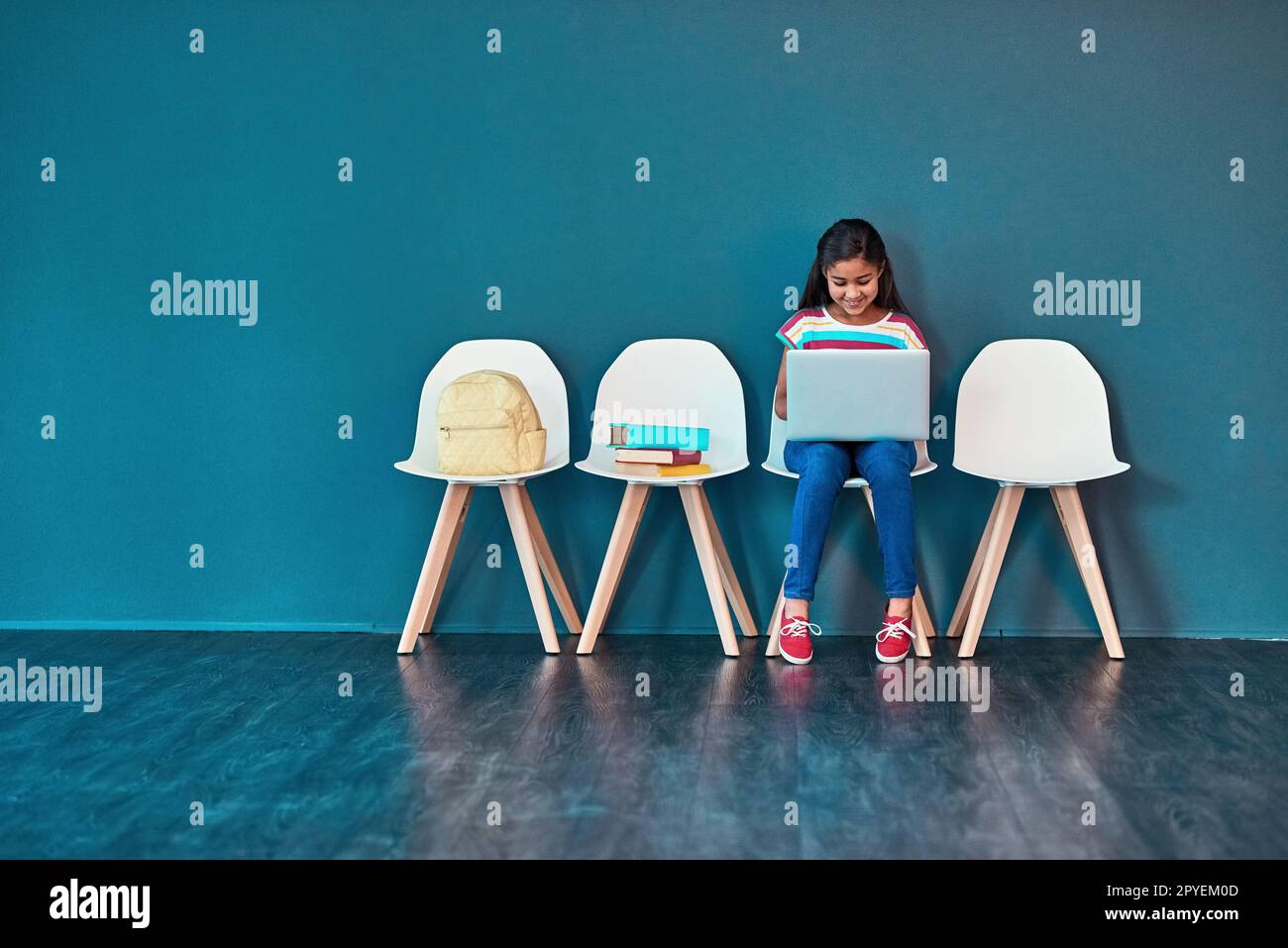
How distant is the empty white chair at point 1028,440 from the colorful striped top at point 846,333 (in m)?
0.25

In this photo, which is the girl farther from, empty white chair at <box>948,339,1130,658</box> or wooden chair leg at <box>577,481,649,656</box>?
wooden chair leg at <box>577,481,649,656</box>

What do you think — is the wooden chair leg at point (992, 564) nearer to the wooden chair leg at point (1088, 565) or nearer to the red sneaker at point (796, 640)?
the wooden chair leg at point (1088, 565)

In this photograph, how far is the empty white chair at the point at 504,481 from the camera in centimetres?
318

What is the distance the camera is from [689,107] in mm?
3375

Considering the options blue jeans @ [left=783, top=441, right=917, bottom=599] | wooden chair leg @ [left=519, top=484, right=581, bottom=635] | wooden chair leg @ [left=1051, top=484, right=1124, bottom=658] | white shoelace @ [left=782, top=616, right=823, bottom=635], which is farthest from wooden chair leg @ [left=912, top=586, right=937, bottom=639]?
wooden chair leg @ [left=519, top=484, right=581, bottom=635]

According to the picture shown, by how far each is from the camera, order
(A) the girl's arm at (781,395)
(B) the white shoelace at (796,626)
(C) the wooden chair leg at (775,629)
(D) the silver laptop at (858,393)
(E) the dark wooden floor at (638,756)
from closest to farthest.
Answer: (E) the dark wooden floor at (638,756) → (D) the silver laptop at (858,393) → (B) the white shoelace at (796,626) → (C) the wooden chair leg at (775,629) → (A) the girl's arm at (781,395)

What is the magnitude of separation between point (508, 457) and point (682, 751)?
1061 millimetres

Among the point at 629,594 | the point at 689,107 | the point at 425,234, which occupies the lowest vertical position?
the point at 629,594

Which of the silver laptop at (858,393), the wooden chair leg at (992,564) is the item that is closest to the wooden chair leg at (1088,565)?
the wooden chair leg at (992,564)

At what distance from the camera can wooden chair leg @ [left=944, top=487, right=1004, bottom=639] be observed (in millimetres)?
3209

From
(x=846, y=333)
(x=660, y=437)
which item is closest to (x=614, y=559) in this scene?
(x=660, y=437)
